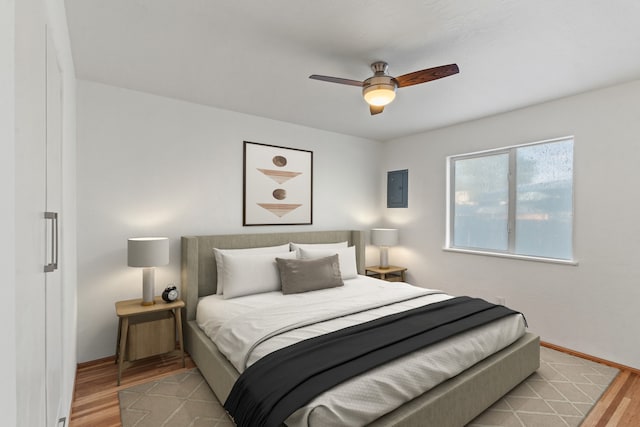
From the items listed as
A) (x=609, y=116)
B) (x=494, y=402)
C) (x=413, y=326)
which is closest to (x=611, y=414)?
(x=494, y=402)

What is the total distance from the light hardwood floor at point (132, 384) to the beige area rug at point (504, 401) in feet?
0.19

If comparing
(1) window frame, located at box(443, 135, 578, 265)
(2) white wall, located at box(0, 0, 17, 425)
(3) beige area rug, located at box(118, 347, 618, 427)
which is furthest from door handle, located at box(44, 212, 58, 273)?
(1) window frame, located at box(443, 135, 578, 265)

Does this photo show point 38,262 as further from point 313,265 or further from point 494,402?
point 494,402

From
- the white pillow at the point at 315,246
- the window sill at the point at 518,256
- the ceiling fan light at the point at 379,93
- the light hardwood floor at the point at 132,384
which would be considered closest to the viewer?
the light hardwood floor at the point at 132,384

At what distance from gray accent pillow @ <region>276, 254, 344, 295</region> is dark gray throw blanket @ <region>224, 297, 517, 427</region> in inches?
39.3

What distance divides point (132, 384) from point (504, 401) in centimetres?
287

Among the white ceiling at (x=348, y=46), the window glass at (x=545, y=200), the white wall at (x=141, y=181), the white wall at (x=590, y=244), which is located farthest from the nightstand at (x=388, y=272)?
the white ceiling at (x=348, y=46)

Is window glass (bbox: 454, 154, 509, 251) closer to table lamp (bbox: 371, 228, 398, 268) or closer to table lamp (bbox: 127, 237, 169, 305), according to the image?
table lamp (bbox: 371, 228, 398, 268)

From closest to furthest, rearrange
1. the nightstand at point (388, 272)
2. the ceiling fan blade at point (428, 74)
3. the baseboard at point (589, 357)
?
the ceiling fan blade at point (428, 74)
the baseboard at point (589, 357)
the nightstand at point (388, 272)

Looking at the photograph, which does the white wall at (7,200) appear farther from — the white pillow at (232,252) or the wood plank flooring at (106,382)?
the white pillow at (232,252)

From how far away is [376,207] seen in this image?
5.07 m

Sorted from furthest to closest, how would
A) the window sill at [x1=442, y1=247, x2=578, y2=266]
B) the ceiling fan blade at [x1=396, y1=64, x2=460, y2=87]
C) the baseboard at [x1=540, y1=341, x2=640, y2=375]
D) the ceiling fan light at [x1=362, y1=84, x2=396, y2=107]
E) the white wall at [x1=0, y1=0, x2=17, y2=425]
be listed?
the window sill at [x1=442, y1=247, x2=578, y2=266], the baseboard at [x1=540, y1=341, x2=640, y2=375], the ceiling fan light at [x1=362, y1=84, x2=396, y2=107], the ceiling fan blade at [x1=396, y1=64, x2=460, y2=87], the white wall at [x1=0, y1=0, x2=17, y2=425]

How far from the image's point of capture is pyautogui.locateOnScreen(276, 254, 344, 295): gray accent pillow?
310cm

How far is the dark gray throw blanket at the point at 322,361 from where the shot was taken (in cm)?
152
